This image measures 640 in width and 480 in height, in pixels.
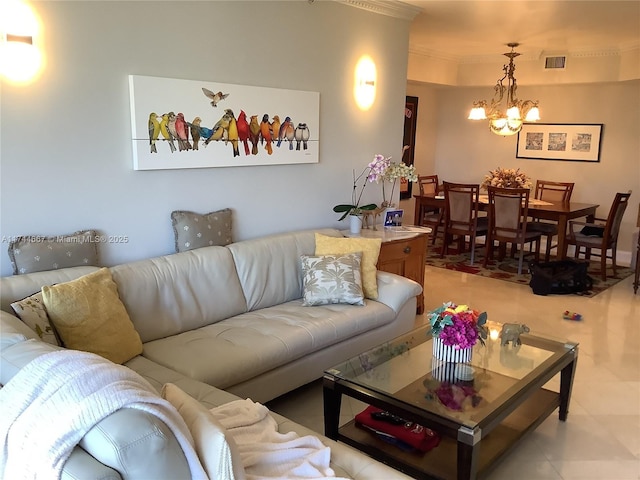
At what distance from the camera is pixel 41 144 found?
2.79 metres

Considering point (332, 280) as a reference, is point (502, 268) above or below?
below

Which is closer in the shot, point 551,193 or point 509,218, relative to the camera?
point 509,218

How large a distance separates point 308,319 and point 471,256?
3807mm

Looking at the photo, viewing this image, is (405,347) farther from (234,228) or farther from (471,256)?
(471,256)

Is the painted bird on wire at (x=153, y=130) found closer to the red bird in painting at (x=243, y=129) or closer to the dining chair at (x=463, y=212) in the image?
the red bird in painting at (x=243, y=129)

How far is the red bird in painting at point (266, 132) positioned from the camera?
381 centimetres

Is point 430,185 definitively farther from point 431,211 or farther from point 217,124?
point 217,124

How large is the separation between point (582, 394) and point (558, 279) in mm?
2267

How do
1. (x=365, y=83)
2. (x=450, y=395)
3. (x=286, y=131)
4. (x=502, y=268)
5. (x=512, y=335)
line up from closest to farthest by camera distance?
(x=450, y=395), (x=512, y=335), (x=286, y=131), (x=365, y=83), (x=502, y=268)

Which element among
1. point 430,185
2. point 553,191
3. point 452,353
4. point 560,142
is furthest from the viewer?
point 430,185

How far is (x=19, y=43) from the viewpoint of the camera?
260cm

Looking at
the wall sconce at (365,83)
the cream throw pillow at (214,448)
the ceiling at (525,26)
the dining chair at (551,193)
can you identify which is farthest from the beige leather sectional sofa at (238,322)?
the dining chair at (551,193)

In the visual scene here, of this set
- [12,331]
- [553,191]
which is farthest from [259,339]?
[553,191]

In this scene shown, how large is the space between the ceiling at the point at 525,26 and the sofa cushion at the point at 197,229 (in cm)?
258
